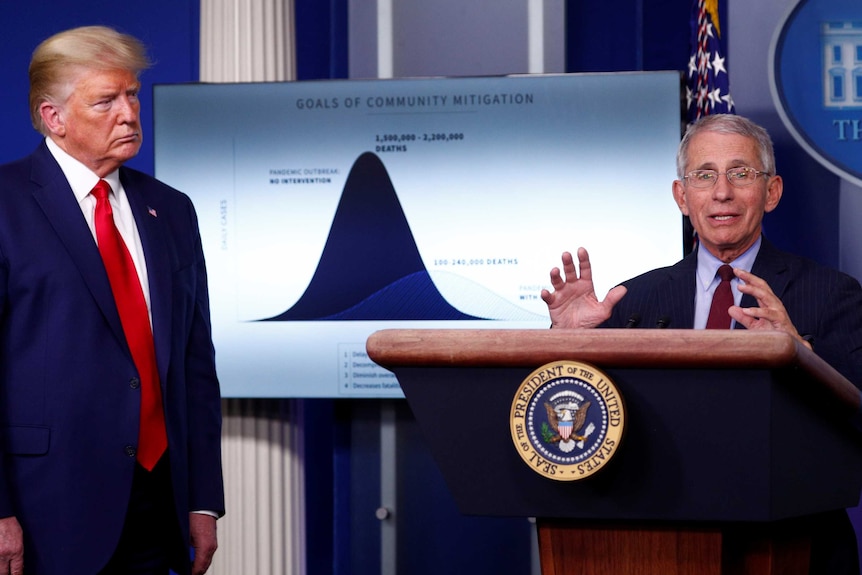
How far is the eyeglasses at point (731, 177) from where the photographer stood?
2078 mm

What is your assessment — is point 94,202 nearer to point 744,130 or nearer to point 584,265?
point 584,265

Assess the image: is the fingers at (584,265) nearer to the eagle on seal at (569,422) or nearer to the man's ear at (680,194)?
the man's ear at (680,194)

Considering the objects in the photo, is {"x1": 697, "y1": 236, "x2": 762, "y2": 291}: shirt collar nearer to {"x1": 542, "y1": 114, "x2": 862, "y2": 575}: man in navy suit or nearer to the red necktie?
{"x1": 542, "y1": 114, "x2": 862, "y2": 575}: man in navy suit

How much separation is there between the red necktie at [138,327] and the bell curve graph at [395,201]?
1609mm

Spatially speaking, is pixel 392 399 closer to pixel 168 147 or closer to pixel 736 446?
pixel 168 147

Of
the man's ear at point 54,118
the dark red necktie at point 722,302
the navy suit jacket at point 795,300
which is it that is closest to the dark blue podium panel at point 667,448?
the navy suit jacket at point 795,300

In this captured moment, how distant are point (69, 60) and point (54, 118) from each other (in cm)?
11

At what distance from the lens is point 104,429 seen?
1838 millimetres

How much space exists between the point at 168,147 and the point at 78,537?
2.06 meters

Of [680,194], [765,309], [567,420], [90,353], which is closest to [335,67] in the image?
[680,194]

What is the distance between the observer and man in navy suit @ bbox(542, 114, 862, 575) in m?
1.79

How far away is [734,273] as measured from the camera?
186 cm

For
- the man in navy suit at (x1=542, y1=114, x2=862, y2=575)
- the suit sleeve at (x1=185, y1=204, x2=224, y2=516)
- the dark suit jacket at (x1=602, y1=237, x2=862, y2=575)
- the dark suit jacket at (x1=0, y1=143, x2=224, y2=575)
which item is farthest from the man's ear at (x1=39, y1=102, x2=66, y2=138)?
the dark suit jacket at (x1=602, y1=237, x2=862, y2=575)

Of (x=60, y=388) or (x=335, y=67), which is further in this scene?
(x=335, y=67)
